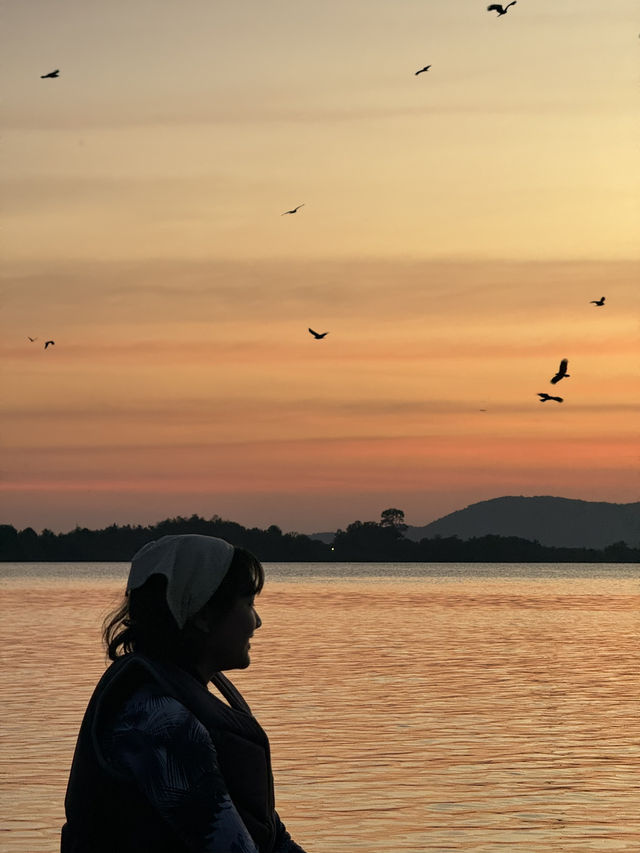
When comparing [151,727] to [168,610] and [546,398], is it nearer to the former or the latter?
[168,610]

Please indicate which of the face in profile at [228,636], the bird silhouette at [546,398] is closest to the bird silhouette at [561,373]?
the bird silhouette at [546,398]

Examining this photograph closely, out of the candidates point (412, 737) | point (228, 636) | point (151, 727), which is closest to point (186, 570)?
point (228, 636)

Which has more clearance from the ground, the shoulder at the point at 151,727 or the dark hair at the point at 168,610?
the dark hair at the point at 168,610

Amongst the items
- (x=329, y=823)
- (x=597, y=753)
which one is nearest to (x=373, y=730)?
(x=597, y=753)

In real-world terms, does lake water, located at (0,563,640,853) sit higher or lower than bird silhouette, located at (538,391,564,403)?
lower

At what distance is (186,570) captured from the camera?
3500 mm

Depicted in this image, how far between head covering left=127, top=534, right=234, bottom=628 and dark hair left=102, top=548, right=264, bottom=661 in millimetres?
24

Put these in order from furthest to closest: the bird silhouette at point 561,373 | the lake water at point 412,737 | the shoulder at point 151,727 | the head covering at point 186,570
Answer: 1. the bird silhouette at point 561,373
2. the lake water at point 412,737
3. the head covering at point 186,570
4. the shoulder at point 151,727

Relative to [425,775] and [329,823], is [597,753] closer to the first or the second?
[425,775]

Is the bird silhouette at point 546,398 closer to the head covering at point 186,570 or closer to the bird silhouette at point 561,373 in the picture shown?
the bird silhouette at point 561,373

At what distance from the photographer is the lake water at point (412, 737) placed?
17125 millimetres

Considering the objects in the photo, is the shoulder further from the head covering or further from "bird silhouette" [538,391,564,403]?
"bird silhouette" [538,391,564,403]

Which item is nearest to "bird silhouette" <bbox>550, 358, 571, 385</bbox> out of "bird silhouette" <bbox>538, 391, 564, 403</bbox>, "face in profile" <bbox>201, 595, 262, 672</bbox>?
"bird silhouette" <bbox>538, 391, 564, 403</bbox>

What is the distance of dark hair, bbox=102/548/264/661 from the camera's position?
352cm
